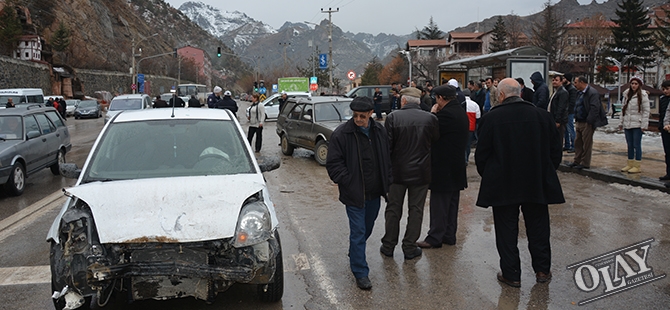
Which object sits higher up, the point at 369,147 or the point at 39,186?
the point at 369,147

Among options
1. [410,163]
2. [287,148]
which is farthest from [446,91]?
[287,148]

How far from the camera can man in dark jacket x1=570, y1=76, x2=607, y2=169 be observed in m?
10.2

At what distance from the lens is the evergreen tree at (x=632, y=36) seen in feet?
207

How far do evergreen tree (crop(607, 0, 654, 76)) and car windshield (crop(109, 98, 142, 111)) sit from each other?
190ft

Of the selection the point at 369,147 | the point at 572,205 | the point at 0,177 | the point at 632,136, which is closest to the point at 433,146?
the point at 369,147

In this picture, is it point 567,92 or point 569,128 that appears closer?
point 567,92

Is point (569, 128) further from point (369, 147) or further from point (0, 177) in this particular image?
point (0, 177)

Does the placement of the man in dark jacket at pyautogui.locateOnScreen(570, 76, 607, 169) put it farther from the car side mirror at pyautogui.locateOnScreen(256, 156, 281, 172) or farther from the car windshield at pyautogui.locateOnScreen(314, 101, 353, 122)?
the car side mirror at pyautogui.locateOnScreen(256, 156, 281, 172)

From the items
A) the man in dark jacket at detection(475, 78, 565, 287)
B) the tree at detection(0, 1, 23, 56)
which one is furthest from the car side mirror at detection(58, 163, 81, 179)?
the tree at detection(0, 1, 23, 56)

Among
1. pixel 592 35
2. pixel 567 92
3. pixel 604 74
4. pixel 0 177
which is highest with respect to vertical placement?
pixel 592 35

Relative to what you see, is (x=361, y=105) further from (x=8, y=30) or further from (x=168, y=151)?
Answer: (x=8, y=30)

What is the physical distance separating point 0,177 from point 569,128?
12378 millimetres

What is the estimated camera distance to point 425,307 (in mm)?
4598

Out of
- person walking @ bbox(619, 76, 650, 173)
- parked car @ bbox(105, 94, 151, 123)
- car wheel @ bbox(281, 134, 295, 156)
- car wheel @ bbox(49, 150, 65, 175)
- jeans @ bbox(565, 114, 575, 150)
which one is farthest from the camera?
parked car @ bbox(105, 94, 151, 123)
